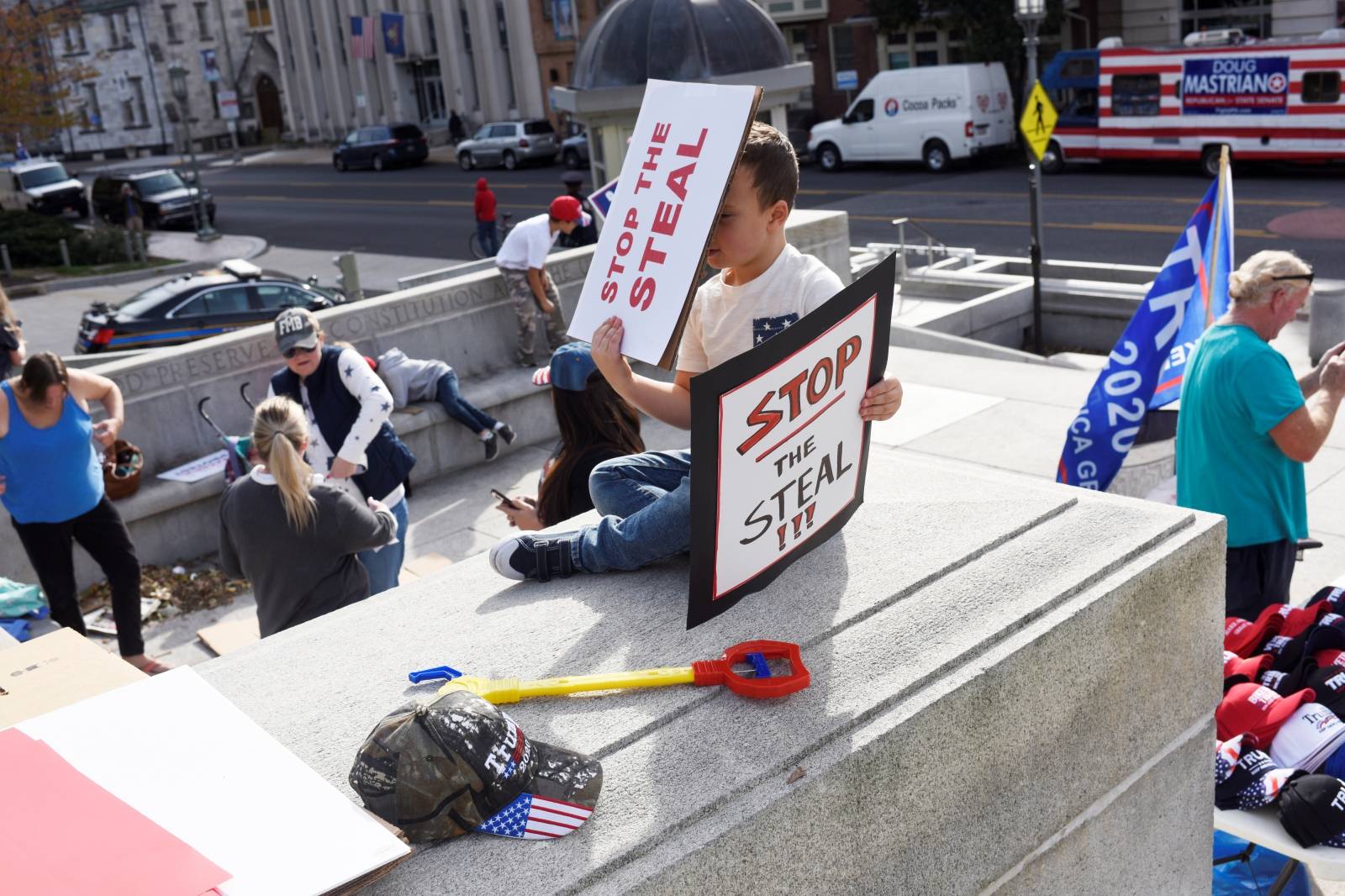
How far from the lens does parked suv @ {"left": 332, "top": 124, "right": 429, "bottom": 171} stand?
4500cm

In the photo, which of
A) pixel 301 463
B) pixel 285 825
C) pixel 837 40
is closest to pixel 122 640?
pixel 301 463

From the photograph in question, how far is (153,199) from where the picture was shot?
115 ft

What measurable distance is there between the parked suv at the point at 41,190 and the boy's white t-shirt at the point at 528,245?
3302cm

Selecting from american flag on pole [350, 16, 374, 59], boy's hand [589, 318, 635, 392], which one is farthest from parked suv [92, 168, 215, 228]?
boy's hand [589, 318, 635, 392]

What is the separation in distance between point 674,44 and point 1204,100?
1540cm

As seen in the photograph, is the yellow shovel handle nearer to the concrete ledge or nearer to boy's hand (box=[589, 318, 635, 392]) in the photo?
the concrete ledge

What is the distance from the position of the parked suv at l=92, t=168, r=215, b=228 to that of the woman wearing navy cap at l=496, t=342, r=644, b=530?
3302cm

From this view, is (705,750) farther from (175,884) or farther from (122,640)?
(122,640)

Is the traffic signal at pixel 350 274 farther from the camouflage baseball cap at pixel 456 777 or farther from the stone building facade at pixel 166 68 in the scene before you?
the stone building facade at pixel 166 68

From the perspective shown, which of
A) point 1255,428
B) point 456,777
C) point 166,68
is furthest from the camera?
point 166,68

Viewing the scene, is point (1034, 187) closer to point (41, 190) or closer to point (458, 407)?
point (458, 407)

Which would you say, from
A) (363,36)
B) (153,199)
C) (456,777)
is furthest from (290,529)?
(363,36)

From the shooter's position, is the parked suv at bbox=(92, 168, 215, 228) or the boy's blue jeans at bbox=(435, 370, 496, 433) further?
the parked suv at bbox=(92, 168, 215, 228)

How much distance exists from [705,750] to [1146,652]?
55.1 inches
